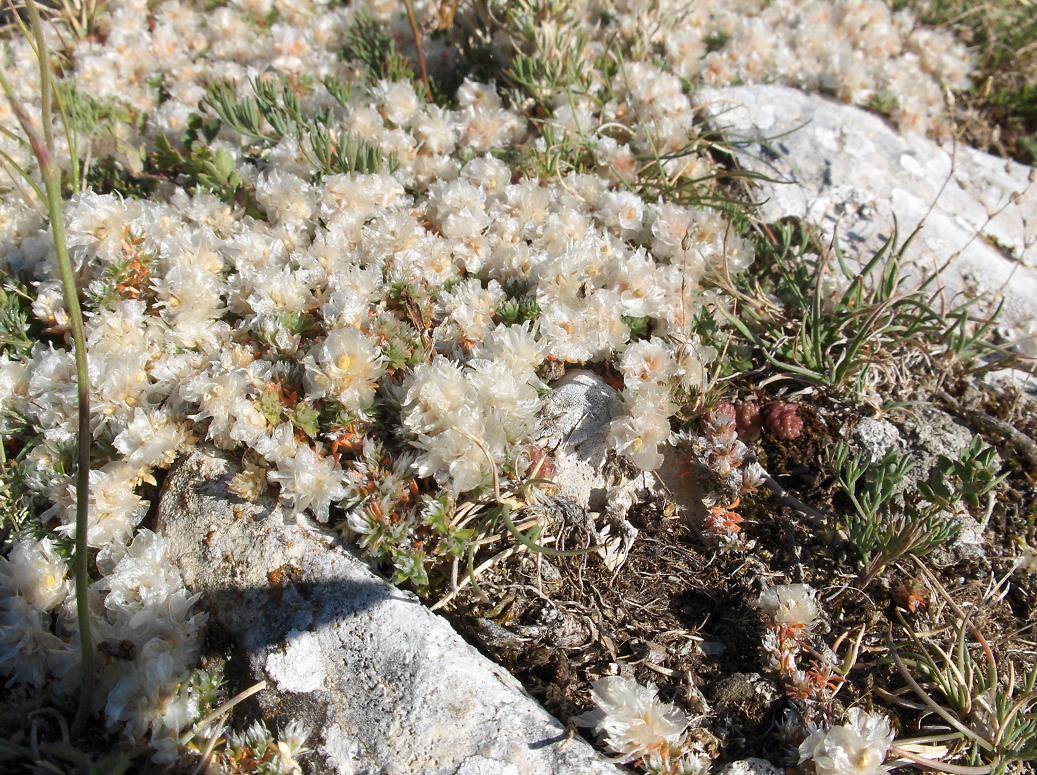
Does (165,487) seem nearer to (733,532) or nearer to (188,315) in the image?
(188,315)

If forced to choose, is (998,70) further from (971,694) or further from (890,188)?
(971,694)

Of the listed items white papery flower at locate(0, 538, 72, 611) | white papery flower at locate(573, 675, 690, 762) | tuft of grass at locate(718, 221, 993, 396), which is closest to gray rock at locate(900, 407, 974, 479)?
tuft of grass at locate(718, 221, 993, 396)

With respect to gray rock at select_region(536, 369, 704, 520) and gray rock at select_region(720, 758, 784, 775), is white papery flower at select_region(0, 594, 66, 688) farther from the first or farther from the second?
gray rock at select_region(720, 758, 784, 775)

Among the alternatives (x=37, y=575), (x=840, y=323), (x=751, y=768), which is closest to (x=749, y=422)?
(x=840, y=323)

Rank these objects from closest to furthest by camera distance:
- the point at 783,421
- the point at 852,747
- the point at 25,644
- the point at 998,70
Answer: the point at 852,747 → the point at 25,644 → the point at 783,421 → the point at 998,70

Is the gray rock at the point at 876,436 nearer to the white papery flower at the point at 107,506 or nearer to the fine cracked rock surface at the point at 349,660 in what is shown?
the fine cracked rock surface at the point at 349,660

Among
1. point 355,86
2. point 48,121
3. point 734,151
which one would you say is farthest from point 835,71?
point 48,121

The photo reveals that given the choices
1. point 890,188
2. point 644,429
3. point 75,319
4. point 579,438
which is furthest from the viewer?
point 890,188
